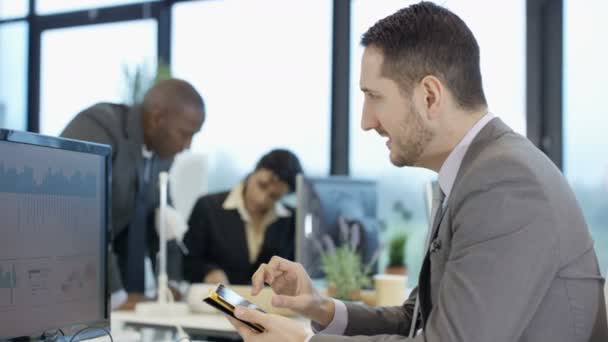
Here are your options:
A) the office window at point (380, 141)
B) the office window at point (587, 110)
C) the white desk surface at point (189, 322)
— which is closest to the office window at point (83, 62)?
the office window at point (380, 141)

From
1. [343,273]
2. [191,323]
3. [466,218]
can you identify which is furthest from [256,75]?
[466,218]

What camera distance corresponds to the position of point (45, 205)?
1.48 meters

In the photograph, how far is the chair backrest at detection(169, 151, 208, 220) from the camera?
470 centimetres

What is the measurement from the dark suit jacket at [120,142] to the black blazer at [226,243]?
435 mm

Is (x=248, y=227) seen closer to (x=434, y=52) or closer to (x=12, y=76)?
(x=434, y=52)

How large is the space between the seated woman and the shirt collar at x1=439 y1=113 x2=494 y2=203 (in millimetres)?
2137

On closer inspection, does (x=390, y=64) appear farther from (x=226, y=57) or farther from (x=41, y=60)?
(x=41, y=60)

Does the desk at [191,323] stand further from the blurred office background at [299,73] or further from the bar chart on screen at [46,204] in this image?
the blurred office background at [299,73]

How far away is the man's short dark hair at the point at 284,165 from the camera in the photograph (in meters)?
3.66

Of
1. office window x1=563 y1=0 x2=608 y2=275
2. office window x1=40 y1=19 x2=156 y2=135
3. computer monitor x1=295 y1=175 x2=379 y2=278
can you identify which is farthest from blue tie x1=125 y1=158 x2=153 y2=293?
office window x1=563 y1=0 x2=608 y2=275

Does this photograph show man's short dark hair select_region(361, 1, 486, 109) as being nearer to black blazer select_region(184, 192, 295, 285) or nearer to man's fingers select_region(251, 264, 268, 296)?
man's fingers select_region(251, 264, 268, 296)

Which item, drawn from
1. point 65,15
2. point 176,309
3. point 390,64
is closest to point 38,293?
point 390,64

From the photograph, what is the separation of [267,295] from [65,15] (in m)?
3.94

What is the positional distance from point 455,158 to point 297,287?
0.50 meters
